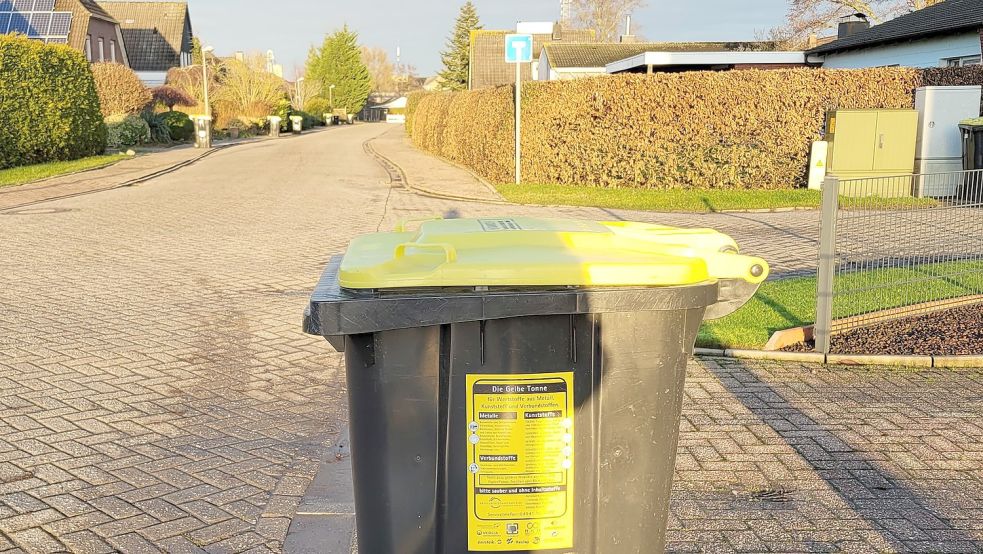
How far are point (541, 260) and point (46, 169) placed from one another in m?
21.7

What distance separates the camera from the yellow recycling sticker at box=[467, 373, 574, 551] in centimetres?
251

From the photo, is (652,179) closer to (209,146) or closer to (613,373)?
(613,373)

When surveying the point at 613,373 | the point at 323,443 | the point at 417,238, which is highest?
the point at 417,238

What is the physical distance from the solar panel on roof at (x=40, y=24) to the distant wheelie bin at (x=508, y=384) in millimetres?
45762

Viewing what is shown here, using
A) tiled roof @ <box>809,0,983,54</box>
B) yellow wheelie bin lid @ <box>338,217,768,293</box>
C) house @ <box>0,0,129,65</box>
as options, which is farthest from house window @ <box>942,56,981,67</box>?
house @ <box>0,0,129,65</box>

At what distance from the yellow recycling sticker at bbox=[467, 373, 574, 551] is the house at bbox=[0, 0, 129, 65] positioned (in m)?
40.0

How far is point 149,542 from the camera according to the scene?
137 inches

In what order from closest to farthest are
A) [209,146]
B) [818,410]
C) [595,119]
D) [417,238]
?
[417,238] < [818,410] < [595,119] < [209,146]

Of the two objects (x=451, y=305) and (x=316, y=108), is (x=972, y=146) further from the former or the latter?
(x=316, y=108)

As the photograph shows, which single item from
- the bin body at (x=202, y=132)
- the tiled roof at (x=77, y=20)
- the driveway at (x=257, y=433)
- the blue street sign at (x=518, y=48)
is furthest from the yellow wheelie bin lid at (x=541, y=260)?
the tiled roof at (x=77, y=20)

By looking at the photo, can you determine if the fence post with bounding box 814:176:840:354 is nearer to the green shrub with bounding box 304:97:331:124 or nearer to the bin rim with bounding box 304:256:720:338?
the bin rim with bounding box 304:256:720:338

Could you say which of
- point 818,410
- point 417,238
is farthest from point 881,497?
point 417,238

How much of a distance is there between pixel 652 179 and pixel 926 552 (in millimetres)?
14849

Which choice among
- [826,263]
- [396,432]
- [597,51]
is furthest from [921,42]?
[396,432]
